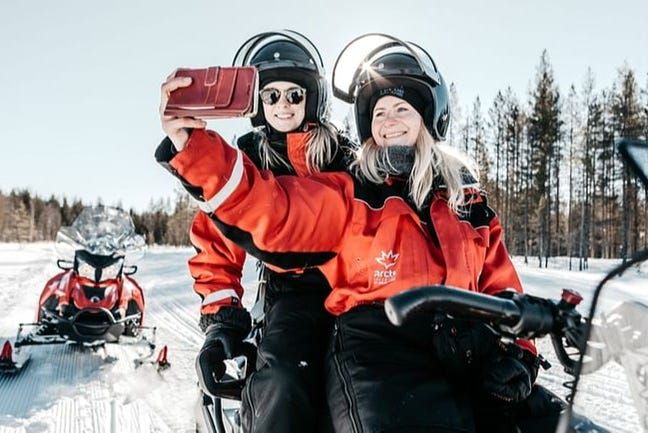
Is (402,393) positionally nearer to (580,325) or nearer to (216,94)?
(580,325)

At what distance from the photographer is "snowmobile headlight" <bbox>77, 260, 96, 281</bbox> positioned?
240 inches

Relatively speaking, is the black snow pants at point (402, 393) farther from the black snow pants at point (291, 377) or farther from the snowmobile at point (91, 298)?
the snowmobile at point (91, 298)

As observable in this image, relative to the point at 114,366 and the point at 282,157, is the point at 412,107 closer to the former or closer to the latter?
the point at 282,157

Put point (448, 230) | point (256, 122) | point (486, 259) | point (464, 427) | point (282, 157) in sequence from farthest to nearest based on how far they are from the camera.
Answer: point (256, 122), point (282, 157), point (486, 259), point (448, 230), point (464, 427)

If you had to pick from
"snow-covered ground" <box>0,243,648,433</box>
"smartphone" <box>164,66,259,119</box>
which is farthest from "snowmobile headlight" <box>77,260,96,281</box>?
"smartphone" <box>164,66,259,119</box>

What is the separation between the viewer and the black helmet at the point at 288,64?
3.20 metres

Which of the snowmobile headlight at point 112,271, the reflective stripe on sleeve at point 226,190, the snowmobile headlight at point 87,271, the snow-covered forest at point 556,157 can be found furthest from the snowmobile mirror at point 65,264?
the snow-covered forest at point 556,157

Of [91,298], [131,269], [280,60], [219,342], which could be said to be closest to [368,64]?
[280,60]

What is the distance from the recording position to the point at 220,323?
2631 mm

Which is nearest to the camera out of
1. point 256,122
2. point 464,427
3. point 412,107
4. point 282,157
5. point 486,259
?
point 464,427

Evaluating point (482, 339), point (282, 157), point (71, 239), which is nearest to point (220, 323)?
point (282, 157)

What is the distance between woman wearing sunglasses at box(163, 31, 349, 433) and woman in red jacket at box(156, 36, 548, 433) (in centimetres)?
14

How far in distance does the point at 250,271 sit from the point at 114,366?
10039 millimetres

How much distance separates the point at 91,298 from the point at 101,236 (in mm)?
777
